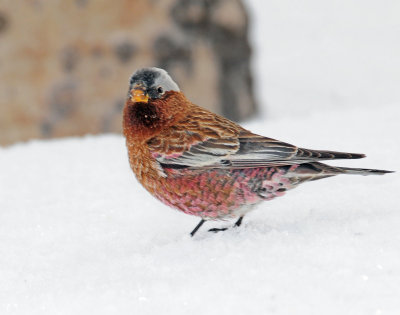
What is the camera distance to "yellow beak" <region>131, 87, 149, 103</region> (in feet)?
12.2

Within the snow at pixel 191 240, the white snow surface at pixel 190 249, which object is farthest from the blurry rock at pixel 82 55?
the white snow surface at pixel 190 249

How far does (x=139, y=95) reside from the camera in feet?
12.2

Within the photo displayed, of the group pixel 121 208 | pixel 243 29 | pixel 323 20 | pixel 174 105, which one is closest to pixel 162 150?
pixel 174 105

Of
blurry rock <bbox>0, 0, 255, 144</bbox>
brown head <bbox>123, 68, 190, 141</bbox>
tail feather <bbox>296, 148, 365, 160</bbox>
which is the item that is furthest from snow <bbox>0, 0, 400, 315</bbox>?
blurry rock <bbox>0, 0, 255, 144</bbox>

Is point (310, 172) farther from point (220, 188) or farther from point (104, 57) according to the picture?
point (104, 57)

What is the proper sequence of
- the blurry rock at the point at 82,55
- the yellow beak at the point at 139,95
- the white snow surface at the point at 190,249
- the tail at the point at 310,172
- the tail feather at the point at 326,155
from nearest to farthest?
the white snow surface at the point at 190,249
the tail feather at the point at 326,155
the tail at the point at 310,172
the yellow beak at the point at 139,95
the blurry rock at the point at 82,55

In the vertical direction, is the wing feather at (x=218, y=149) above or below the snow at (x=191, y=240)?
above

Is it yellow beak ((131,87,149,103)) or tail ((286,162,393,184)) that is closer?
tail ((286,162,393,184))

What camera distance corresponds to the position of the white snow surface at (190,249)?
274 cm

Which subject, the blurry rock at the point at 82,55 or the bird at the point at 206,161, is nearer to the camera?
the bird at the point at 206,161

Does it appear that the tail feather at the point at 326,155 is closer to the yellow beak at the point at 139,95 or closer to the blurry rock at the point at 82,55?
the yellow beak at the point at 139,95

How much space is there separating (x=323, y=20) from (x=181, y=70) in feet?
20.8

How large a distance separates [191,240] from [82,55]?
15.8 feet

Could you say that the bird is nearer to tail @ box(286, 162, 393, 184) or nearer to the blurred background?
tail @ box(286, 162, 393, 184)
